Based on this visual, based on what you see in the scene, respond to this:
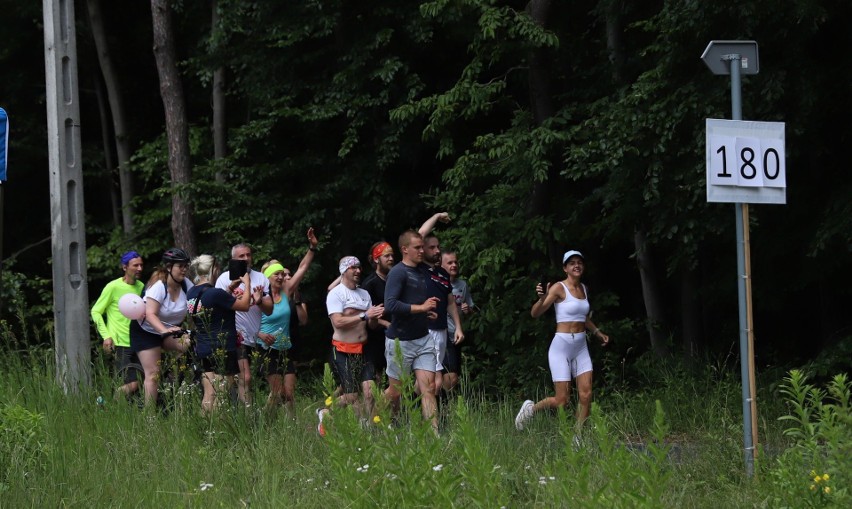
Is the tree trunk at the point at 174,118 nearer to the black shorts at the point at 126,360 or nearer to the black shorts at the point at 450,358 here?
the black shorts at the point at 126,360

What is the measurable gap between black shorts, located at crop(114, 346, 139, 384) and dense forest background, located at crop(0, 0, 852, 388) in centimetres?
106

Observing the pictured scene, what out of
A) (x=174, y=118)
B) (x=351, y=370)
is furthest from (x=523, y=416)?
(x=174, y=118)

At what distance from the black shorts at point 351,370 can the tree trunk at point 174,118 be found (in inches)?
405

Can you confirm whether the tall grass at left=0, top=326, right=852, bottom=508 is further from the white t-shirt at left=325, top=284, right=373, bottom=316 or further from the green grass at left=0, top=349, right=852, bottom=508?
the white t-shirt at left=325, top=284, right=373, bottom=316

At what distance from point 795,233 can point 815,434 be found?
746 cm

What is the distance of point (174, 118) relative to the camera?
878 inches

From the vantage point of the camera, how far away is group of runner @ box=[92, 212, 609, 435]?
35.1 ft

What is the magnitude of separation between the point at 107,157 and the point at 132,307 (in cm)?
1785

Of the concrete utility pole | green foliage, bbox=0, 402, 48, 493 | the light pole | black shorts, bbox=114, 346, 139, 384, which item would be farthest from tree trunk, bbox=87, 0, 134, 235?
the light pole

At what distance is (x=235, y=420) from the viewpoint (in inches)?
363

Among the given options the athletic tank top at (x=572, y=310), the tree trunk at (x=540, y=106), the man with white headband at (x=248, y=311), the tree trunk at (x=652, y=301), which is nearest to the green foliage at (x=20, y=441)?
the man with white headband at (x=248, y=311)

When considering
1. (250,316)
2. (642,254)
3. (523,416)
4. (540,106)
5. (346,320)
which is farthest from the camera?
(540,106)

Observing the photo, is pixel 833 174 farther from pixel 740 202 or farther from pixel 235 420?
pixel 235 420

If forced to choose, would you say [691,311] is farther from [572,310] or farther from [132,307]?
[132,307]
